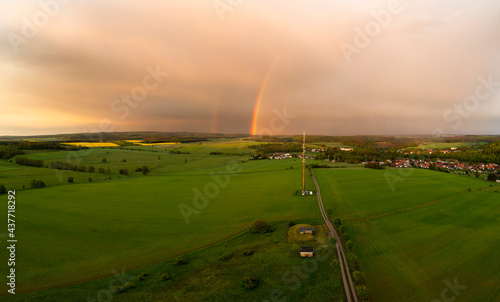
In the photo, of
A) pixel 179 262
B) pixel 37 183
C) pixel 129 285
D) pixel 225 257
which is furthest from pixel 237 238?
pixel 37 183

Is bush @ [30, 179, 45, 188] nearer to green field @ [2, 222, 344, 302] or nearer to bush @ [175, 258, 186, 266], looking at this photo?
green field @ [2, 222, 344, 302]

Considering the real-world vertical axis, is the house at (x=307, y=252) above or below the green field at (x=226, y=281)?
above

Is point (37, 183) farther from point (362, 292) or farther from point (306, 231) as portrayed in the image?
point (362, 292)

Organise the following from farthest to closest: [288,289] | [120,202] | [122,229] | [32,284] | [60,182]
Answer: [60,182]
[120,202]
[122,229]
[32,284]
[288,289]

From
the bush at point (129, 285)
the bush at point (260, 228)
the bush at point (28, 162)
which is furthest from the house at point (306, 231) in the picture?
the bush at point (28, 162)

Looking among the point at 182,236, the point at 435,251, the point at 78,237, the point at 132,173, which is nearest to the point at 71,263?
the point at 78,237

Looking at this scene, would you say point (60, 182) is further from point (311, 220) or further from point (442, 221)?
point (442, 221)

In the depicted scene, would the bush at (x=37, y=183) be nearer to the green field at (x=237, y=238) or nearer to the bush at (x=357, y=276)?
the green field at (x=237, y=238)
